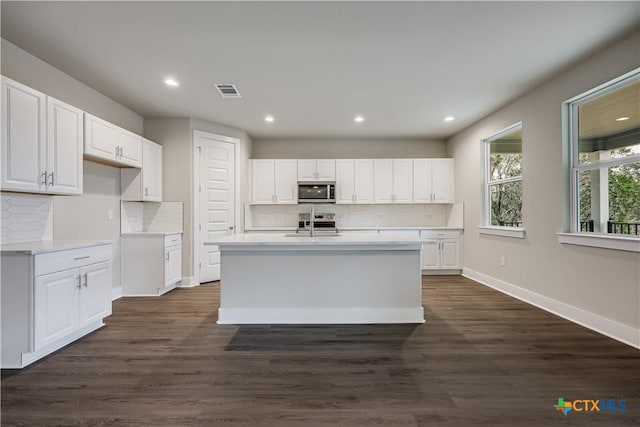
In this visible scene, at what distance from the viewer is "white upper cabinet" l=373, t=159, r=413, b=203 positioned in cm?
584

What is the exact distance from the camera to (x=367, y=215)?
616 centimetres

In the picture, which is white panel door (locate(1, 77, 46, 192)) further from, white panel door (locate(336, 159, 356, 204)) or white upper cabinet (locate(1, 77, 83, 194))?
white panel door (locate(336, 159, 356, 204))

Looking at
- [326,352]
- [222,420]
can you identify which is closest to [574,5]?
[326,352]

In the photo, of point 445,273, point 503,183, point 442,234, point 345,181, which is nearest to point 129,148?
point 345,181

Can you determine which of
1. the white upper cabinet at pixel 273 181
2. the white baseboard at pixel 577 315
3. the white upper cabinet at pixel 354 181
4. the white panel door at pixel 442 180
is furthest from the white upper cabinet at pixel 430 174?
the white upper cabinet at pixel 273 181

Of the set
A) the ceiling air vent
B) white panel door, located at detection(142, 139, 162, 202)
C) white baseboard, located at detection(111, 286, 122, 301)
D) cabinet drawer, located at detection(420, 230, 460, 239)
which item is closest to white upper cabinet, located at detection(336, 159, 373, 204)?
cabinet drawer, located at detection(420, 230, 460, 239)

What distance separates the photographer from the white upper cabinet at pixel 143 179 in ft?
13.9

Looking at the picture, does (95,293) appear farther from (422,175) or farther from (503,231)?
(422,175)

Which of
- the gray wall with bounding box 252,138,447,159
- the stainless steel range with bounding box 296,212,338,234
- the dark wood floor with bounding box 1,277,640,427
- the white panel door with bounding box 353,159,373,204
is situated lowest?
the dark wood floor with bounding box 1,277,640,427

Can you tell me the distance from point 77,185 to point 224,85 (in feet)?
6.06

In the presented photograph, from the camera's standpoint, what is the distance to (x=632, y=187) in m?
2.75

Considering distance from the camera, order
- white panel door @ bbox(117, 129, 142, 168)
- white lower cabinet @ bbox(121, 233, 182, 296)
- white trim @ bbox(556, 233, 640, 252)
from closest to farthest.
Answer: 1. white trim @ bbox(556, 233, 640, 252)
2. white panel door @ bbox(117, 129, 142, 168)
3. white lower cabinet @ bbox(121, 233, 182, 296)

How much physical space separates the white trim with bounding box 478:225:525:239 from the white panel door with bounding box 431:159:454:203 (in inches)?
41.3

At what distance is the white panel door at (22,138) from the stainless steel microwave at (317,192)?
12.2ft
